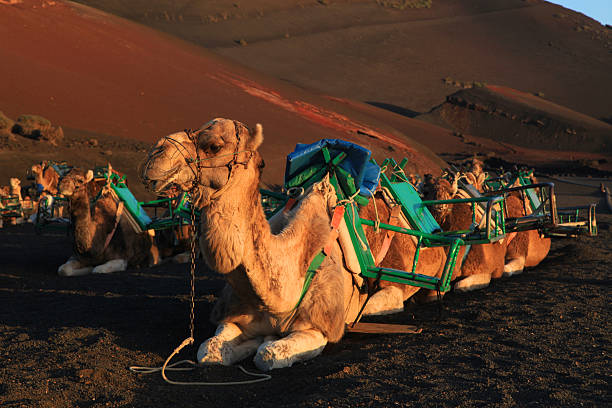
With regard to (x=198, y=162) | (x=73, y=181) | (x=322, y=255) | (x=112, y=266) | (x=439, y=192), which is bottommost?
(x=112, y=266)

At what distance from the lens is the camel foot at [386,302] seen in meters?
6.73

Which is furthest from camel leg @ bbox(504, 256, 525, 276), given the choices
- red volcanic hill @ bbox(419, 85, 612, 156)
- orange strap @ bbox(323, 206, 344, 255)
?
red volcanic hill @ bbox(419, 85, 612, 156)

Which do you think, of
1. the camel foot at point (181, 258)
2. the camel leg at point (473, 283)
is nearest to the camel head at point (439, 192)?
the camel leg at point (473, 283)

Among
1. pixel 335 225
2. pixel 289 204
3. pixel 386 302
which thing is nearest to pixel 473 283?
pixel 386 302

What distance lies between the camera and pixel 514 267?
32.4 ft

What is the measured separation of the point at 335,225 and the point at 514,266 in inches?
204

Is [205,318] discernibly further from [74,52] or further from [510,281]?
[74,52]

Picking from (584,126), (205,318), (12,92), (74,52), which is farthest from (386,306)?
(584,126)

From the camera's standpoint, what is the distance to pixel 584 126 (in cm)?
5575

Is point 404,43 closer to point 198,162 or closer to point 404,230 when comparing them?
point 404,230

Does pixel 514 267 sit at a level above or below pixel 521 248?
below

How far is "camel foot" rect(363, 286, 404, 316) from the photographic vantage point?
673cm

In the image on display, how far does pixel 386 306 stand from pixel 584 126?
54.8 meters

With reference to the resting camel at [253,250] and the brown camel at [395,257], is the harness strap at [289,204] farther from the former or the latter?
the brown camel at [395,257]
